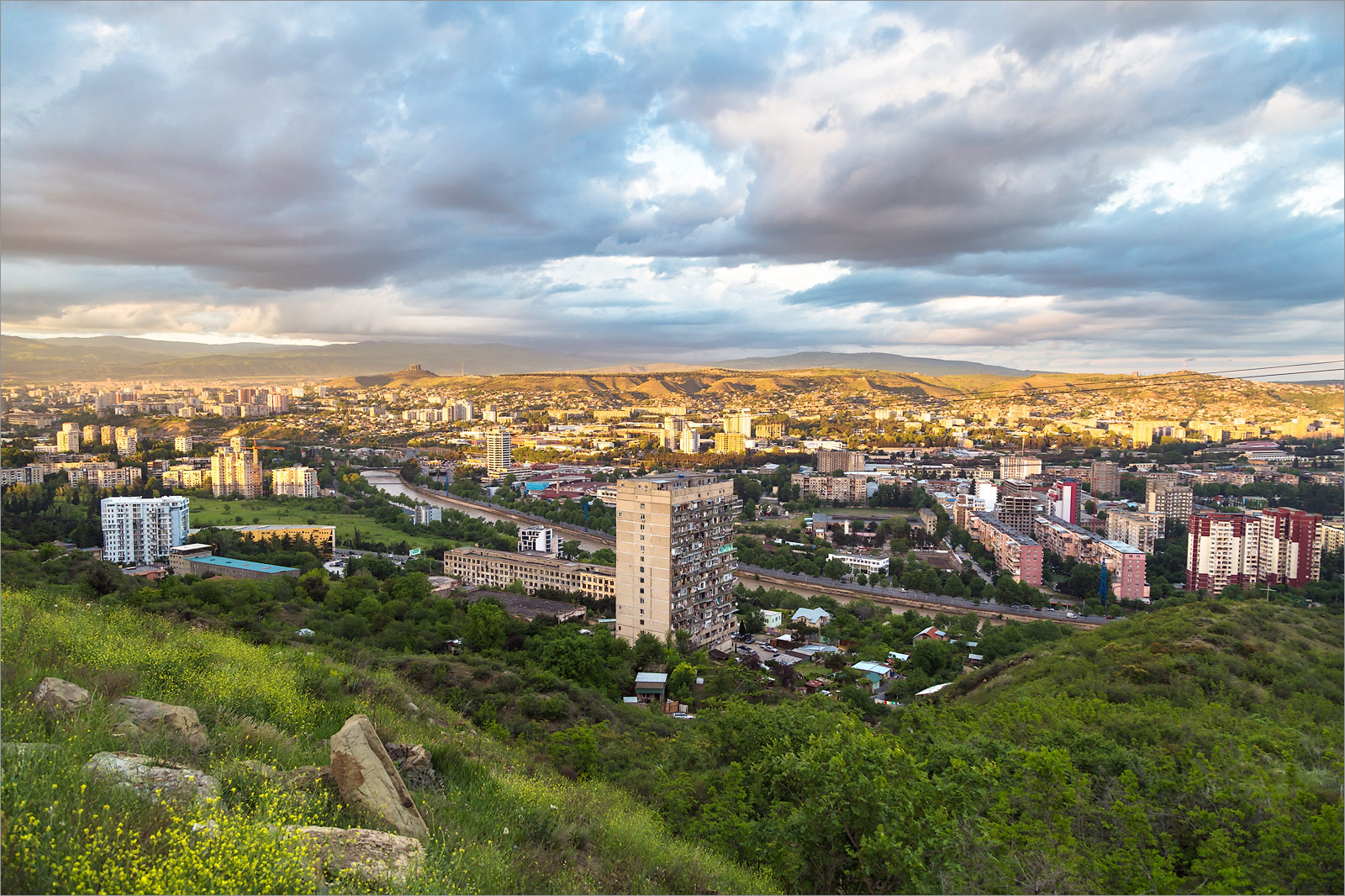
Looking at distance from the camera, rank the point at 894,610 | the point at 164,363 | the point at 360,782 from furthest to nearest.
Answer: the point at 164,363 → the point at 894,610 → the point at 360,782

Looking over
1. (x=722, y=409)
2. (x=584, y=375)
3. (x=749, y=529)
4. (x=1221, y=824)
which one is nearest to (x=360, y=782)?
(x=1221, y=824)

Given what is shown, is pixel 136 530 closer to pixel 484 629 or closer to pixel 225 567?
pixel 225 567

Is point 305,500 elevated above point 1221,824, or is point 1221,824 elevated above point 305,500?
point 1221,824

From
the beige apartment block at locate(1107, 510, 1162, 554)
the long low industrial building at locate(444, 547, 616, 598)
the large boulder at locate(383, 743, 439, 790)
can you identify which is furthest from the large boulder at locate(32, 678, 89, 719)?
the beige apartment block at locate(1107, 510, 1162, 554)

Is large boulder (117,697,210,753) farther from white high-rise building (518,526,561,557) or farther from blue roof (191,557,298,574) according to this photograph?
white high-rise building (518,526,561,557)

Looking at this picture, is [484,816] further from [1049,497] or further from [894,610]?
[1049,497]

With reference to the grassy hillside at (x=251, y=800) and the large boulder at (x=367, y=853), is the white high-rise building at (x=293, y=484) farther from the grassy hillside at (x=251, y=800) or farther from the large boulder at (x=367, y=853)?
the large boulder at (x=367, y=853)
